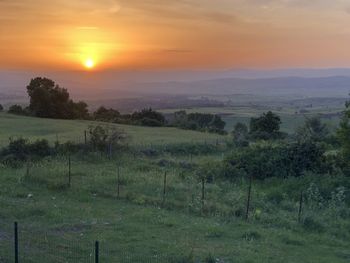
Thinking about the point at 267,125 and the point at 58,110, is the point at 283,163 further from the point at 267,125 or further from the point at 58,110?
the point at 58,110

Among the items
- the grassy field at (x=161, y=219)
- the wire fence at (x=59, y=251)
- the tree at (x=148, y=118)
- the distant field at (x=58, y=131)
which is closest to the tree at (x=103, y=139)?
the grassy field at (x=161, y=219)

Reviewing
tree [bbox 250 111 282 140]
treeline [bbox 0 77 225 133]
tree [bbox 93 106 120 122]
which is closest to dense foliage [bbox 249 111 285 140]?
tree [bbox 250 111 282 140]

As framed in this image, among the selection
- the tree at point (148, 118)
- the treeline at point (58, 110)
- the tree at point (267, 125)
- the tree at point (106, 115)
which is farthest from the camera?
the tree at point (106, 115)

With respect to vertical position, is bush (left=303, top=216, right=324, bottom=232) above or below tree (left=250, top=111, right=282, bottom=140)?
below

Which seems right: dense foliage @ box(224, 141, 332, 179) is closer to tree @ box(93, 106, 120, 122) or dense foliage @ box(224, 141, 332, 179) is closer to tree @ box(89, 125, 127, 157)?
tree @ box(89, 125, 127, 157)

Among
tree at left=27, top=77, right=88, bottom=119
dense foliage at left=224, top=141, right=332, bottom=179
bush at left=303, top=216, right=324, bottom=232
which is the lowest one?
bush at left=303, top=216, right=324, bottom=232

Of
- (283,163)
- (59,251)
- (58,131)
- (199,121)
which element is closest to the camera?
(59,251)

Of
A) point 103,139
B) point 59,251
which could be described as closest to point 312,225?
point 59,251

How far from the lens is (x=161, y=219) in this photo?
18188 mm

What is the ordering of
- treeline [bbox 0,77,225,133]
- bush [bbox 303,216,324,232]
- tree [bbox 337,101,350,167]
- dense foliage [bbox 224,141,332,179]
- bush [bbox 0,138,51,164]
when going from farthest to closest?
treeline [bbox 0,77,225,133] < bush [bbox 0,138,51,164] < dense foliage [bbox 224,141,332,179] < tree [bbox 337,101,350,167] < bush [bbox 303,216,324,232]

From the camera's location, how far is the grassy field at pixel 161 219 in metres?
14.0

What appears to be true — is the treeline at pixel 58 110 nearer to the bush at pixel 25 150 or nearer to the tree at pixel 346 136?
the bush at pixel 25 150

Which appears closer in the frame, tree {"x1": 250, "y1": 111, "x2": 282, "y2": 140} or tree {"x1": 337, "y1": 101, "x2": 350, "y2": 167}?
tree {"x1": 337, "y1": 101, "x2": 350, "y2": 167}

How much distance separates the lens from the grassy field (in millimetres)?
14016
